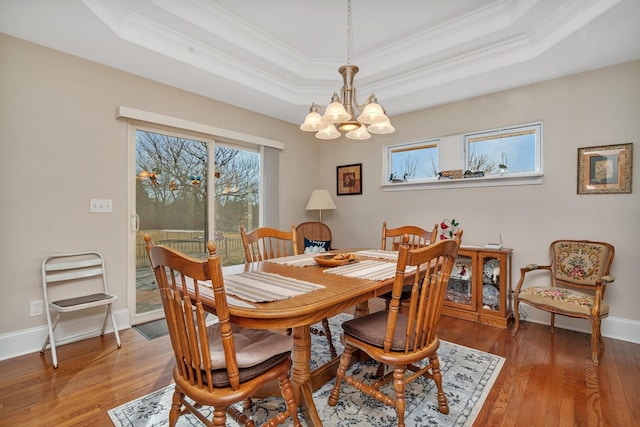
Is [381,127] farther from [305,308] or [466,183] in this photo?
[466,183]

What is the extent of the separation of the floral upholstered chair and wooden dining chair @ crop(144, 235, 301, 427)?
2288 millimetres

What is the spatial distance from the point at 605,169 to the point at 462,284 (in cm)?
161

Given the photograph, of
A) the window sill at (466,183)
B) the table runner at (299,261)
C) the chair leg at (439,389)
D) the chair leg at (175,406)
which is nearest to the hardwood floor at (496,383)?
the chair leg at (439,389)

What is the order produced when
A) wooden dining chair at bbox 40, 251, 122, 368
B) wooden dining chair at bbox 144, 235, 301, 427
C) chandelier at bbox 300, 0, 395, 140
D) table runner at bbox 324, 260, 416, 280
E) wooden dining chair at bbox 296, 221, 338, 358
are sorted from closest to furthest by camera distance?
1. wooden dining chair at bbox 144, 235, 301, 427
2. table runner at bbox 324, 260, 416, 280
3. chandelier at bbox 300, 0, 395, 140
4. wooden dining chair at bbox 40, 251, 122, 368
5. wooden dining chair at bbox 296, 221, 338, 358

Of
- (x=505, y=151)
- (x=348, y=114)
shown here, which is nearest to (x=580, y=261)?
(x=505, y=151)

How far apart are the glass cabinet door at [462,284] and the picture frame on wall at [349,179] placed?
170cm

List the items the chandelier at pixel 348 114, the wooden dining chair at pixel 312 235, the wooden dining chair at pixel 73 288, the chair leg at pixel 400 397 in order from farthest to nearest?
the wooden dining chair at pixel 312 235 → the wooden dining chair at pixel 73 288 → the chandelier at pixel 348 114 → the chair leg at pixel 400 397

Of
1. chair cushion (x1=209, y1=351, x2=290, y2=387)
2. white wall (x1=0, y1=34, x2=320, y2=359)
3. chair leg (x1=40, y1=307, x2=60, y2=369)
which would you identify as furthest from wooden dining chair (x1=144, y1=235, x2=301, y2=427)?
white wall (x1=0, y1=34, x2=320, y2=359)

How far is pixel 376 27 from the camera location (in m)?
2.67

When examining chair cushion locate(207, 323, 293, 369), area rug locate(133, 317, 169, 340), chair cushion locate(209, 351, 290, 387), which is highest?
chair cushion locate(207, 323, 293, 369)

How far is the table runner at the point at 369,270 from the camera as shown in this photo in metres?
1.69

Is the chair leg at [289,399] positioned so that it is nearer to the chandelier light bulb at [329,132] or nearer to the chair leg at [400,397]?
the chair leg at [400,397]

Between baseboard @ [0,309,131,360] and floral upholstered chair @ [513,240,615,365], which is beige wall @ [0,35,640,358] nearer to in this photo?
baseboard @ [0,309,131,360]

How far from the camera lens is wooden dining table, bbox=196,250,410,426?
3.69 feet
